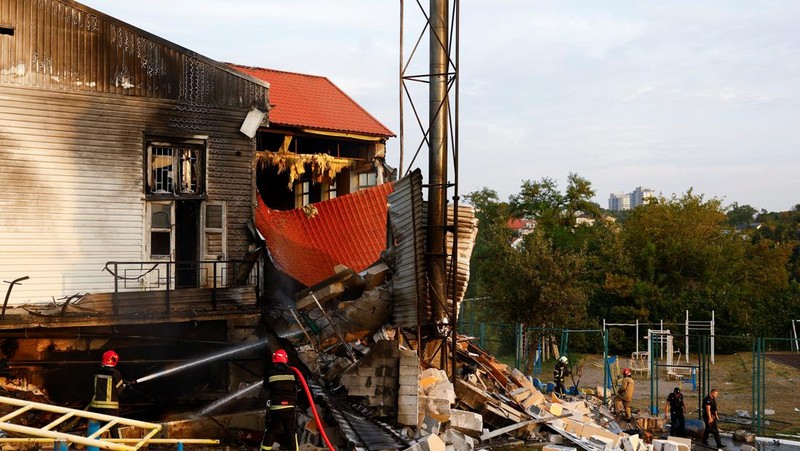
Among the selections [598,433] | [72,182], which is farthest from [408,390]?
[72,182]

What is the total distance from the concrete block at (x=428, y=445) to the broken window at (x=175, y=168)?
8.07m

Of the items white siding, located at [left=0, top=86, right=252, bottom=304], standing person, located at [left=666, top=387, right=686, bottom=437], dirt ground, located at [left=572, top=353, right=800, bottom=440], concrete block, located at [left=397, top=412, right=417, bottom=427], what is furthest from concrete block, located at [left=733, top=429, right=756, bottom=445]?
white siding, located at [left=0, top=86, right=252, bottom=304]

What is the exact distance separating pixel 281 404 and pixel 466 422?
4407 mm

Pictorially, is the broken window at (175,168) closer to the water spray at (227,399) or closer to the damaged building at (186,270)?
the damaged building at (186,270)

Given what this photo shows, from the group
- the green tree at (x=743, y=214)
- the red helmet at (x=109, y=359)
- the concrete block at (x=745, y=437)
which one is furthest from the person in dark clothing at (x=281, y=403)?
the green tree at (x=743, y=214)

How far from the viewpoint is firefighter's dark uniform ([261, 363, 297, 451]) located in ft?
37.1

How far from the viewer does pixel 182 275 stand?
17.7 meters

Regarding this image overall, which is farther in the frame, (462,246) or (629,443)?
(462,246)

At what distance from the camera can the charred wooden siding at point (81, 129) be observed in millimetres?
15828

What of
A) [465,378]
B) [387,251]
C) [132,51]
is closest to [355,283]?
[387,251]

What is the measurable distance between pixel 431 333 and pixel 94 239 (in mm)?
7071

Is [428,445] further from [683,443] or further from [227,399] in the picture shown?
[683,443]

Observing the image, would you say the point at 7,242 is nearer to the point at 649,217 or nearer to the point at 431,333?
the point at 431,333

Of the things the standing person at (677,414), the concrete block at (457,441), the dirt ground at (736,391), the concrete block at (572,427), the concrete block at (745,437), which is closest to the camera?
the concrete block at (457,441)
